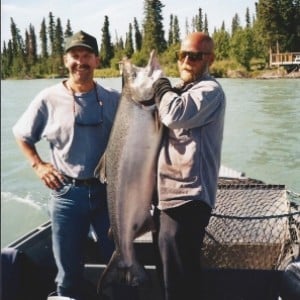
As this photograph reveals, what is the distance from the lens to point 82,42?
2.73 metres

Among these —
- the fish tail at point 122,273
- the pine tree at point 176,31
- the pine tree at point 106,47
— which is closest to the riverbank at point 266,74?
the pine tree at point 176,31

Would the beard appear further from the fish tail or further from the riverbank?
the riverbank

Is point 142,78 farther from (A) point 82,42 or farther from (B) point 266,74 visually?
(B) point 266,74

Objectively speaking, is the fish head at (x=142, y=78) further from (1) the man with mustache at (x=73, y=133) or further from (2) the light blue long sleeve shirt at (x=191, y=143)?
(1) the man with mustache at (x=73, y=133)

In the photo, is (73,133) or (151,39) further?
(151,39)

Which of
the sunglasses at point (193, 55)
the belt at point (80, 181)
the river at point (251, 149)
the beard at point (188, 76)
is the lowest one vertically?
the river at point (251, 149)

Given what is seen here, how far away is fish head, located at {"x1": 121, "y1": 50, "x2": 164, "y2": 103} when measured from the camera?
2525mm

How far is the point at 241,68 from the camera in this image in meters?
4.43

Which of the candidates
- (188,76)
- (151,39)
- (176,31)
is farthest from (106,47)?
(188,76)

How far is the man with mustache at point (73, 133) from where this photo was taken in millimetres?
2750

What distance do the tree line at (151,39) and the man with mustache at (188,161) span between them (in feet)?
1.63

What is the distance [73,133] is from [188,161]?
67cm

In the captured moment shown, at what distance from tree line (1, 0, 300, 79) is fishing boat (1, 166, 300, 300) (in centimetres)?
115

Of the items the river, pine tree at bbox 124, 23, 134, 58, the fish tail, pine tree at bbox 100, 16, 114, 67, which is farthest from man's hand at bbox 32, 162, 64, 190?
the river
